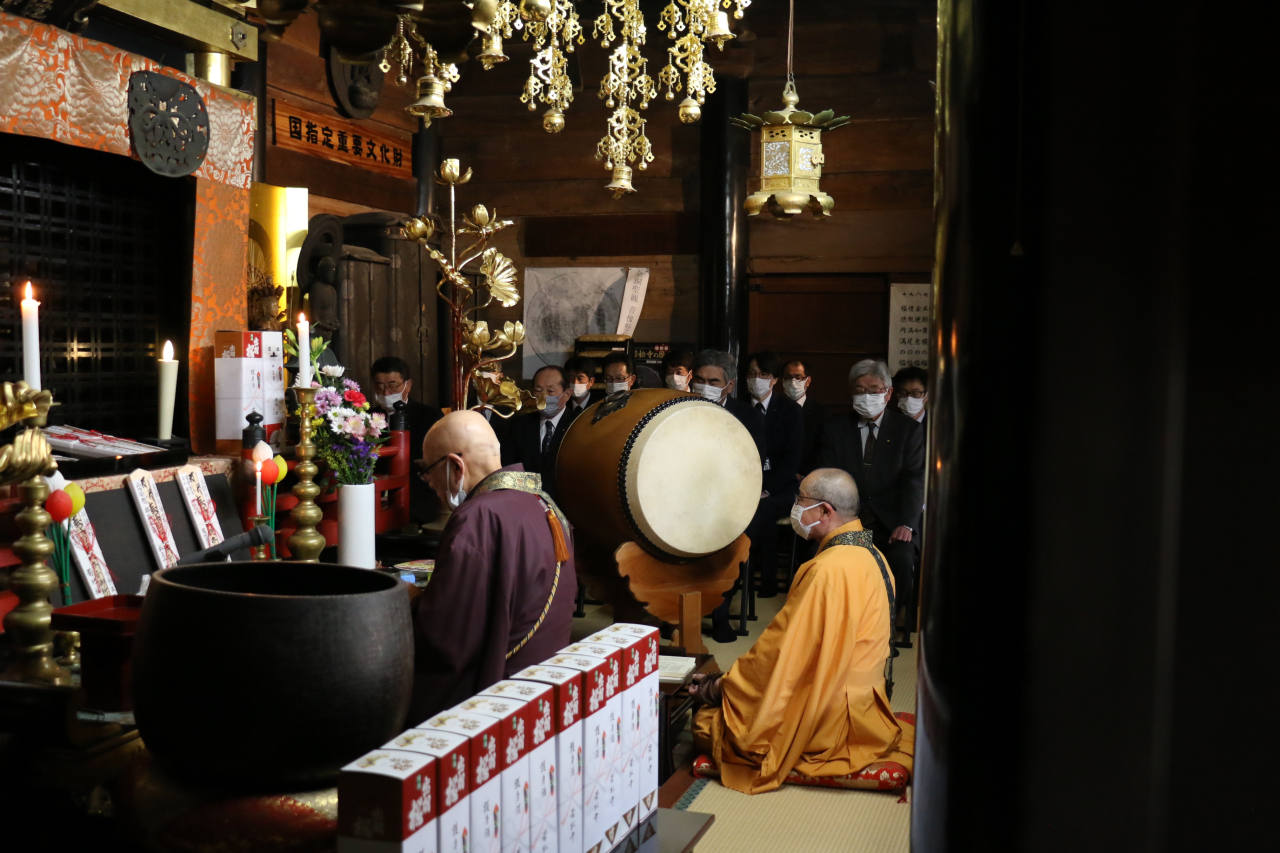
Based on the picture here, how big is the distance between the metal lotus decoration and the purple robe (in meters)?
2.02

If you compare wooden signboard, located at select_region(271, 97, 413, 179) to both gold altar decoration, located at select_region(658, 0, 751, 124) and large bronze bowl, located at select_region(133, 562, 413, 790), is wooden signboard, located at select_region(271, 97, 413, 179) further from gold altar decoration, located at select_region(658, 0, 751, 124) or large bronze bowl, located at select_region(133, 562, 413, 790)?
large bronze bowl, located at select_region(133, 562, 413, 790)

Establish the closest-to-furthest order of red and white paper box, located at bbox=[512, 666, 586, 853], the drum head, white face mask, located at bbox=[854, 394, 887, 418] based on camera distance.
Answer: red and white paper box, located at bbox=[512, 666, 586, 853], the drum head, white face mask, located at bbox=[854, 394, 887, 418]

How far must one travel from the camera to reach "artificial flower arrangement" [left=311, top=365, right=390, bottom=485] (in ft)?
9.29

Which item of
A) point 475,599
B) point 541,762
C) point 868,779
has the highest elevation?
point 541,762

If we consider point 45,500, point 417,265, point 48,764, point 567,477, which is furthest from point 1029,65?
point 417,265

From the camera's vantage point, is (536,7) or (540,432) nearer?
(536,7)

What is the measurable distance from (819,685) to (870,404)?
2.46m

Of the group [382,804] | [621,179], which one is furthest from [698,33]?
[382,804]

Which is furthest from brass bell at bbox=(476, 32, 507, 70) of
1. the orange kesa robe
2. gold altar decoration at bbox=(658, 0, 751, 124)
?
the orange kesa robe

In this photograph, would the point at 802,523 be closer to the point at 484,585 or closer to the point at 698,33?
the point at 484,585

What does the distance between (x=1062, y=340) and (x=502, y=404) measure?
3525mm

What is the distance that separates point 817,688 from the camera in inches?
138

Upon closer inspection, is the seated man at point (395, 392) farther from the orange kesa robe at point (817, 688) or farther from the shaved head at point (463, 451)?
the shaved head at point (463, 451)

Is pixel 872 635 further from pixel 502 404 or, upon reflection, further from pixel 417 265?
pixel 417 265
